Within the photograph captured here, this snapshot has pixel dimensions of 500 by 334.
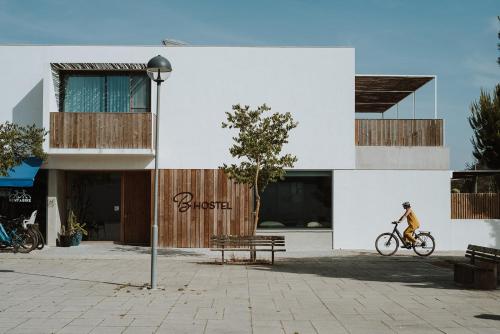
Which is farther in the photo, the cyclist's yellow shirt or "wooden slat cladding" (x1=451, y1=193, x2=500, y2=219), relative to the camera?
"wooden slat cladding" (x1=451, y1=193, x2=500, y2=219)

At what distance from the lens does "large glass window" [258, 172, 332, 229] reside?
823 inches

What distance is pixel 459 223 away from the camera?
21.1 m

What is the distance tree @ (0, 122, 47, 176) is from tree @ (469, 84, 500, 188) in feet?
63.5

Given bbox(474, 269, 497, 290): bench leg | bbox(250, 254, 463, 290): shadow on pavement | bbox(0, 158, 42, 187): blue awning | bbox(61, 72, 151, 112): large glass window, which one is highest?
bbox(61, 72, 151, 112): large glass window

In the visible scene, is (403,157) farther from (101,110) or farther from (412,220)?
(101,110)

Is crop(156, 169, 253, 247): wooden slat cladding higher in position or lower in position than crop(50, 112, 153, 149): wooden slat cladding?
lower

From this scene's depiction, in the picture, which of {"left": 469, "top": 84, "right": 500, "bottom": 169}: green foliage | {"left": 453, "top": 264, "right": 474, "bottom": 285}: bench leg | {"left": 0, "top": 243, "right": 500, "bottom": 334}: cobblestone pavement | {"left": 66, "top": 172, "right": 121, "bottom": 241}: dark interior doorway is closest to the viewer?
{"left": 0, "top": 243, "right": 500, "bottom": 334}: cobblestone pavement

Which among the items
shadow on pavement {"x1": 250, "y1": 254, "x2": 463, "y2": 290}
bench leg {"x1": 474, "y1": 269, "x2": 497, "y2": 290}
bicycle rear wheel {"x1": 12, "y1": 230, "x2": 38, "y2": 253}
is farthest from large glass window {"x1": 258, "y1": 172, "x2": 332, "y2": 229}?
bench leg {"x1": 474, "y1": 269, "x2": 497, "y2": 290}

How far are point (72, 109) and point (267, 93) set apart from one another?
668 centimetres

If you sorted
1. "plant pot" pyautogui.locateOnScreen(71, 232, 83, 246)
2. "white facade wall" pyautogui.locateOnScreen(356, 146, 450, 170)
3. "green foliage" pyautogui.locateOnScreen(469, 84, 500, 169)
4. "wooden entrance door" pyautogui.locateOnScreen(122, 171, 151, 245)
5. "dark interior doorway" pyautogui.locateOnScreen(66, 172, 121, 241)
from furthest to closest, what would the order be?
1. "green foliage" pyautogui.locateOnScreen(469, 84, 500, 169)
2. "dark interior doorway" pyautogui.locateOnScreen(66, 172, 121, 241)
3. "wooden entrance door" pyautogui.locateOnScreen(122, 171, 151, 245)
4. "white facade wall" pyautogui.locateOnScreen(356, 146, 450, 170)
5. "plant pot" pyautogui.locateOnScreen(71, 232, 83, 246)

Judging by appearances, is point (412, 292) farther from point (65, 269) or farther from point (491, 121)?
point (491, 121)

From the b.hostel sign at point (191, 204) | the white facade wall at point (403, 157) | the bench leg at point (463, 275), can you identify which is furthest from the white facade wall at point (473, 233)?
the bench leg at point (463, 275)

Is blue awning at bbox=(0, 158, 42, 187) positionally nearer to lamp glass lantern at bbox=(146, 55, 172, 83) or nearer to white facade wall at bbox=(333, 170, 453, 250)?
lamp glass lantern at bbox=(146, 55, 172, 83)

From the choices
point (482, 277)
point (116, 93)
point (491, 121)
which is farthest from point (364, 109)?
point (482, 277)
